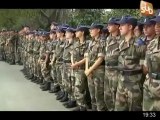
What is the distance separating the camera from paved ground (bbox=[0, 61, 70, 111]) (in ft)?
19.7

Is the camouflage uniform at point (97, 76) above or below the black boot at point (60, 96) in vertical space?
above

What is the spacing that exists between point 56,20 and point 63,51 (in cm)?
232

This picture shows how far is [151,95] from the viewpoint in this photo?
398cm

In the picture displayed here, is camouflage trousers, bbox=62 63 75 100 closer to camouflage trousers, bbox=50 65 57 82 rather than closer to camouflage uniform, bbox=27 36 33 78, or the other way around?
camouflage trousers, bbox=50 65 57 82

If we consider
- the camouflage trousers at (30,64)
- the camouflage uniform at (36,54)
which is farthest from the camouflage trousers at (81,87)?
the camouflage trousers at (30,64)

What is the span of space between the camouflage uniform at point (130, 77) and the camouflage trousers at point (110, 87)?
10.1 inches

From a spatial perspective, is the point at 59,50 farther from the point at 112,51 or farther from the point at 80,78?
the point at 112,51

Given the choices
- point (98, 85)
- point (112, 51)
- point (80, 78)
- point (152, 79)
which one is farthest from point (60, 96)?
point (152, 79)

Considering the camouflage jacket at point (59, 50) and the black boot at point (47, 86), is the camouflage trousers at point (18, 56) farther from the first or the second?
the camouflage jacket at point (59, 50)

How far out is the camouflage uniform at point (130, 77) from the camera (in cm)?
427

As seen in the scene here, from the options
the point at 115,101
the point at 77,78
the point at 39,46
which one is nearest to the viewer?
the point at 115,101
